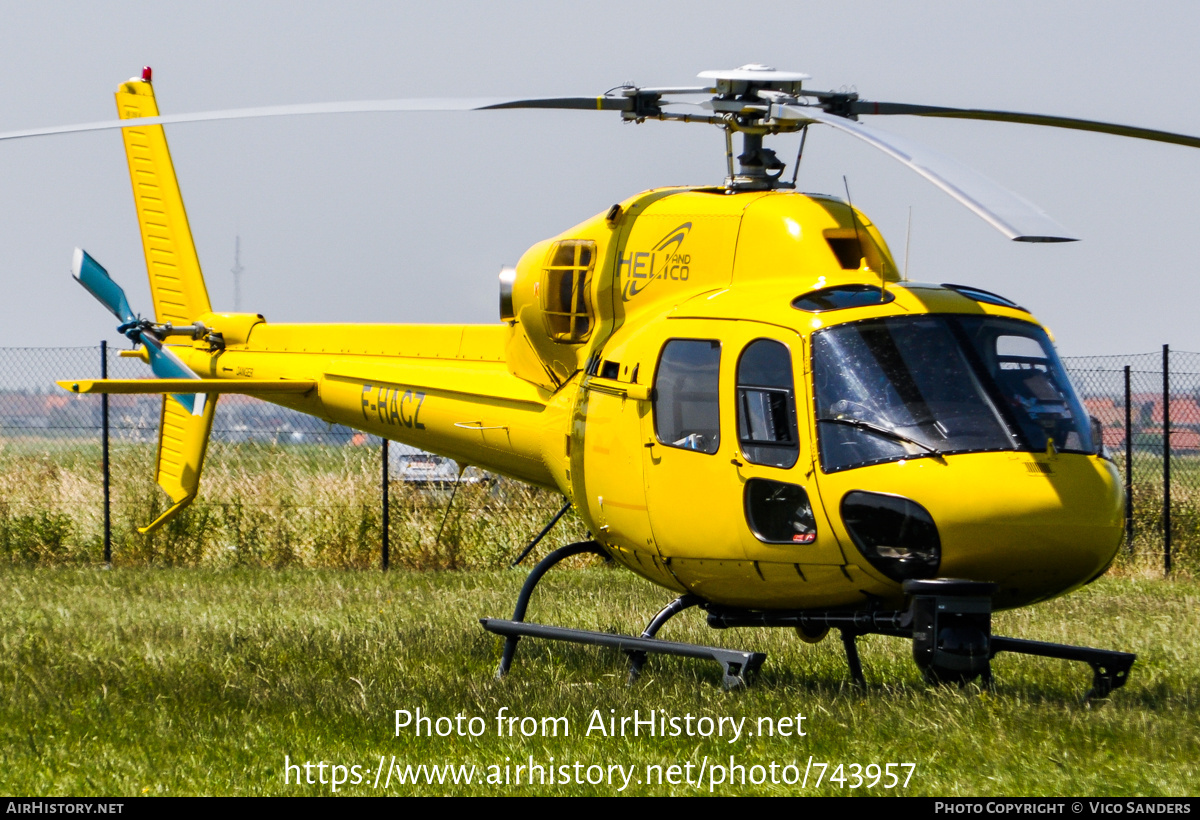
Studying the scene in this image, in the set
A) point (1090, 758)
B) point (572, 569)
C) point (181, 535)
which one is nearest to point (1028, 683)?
point (1090, 758)

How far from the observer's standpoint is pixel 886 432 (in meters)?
6.83

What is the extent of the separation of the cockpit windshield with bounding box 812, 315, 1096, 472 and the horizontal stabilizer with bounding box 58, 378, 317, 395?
5.60 m

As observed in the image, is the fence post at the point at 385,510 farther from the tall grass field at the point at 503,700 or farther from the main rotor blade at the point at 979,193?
the main rotor blade at the point at 979,193

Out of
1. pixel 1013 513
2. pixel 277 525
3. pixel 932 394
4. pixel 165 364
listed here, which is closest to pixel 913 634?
pixel 1013 513

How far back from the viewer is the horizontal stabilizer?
1057cm

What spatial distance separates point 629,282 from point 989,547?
116 inches

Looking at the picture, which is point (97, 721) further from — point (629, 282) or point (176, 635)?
point (629, 282)

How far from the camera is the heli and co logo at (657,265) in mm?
8328

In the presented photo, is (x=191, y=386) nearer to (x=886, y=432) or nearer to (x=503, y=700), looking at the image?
(x=503, y=700)

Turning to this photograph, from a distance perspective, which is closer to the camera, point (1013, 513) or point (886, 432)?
point (1013, 513)

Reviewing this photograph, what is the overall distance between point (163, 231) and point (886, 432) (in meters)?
8.70

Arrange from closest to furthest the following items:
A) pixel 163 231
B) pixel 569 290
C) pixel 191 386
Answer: pixel 569 290 < pixel 191 386 < pixel 163 231

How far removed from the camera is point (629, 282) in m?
8.58

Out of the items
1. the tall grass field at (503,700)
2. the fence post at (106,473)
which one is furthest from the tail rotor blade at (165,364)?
the fence post at (106,473)
